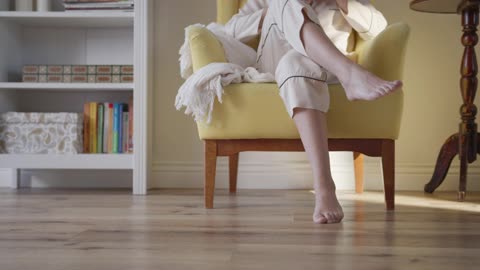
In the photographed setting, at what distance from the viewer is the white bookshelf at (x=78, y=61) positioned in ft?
8.29

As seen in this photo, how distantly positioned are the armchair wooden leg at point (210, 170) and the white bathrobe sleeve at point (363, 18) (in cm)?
68

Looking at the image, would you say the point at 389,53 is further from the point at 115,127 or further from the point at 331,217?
the point at 115,127

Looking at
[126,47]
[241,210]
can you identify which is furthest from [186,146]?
[241,210]

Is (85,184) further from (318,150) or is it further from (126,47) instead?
(318,150)

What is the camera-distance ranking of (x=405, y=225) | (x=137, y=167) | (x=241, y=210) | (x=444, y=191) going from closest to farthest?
(x=405, y=225), (x=241, y=210), (x=137, y=167), (x=444, y=191)

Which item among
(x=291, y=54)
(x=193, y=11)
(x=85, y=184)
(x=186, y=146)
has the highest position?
(x=193, y=11)

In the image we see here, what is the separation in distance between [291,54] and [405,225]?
609 millimetres

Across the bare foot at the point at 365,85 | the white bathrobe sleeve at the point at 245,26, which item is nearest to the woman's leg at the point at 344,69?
the bare foot at the point at 365,85

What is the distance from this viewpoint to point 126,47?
284 centimetres

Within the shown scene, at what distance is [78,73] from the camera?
260 cm

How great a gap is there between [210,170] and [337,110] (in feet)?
1.57

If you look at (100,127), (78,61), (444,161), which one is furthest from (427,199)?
(78,61)

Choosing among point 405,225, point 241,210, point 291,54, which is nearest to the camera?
point 405,225

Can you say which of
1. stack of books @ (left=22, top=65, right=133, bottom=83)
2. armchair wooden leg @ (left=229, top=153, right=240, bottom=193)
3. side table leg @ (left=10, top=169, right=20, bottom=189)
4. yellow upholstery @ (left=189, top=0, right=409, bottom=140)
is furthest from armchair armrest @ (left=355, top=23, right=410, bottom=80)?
side table leg @ (left=10, top=169, right=20, bottom=189)
